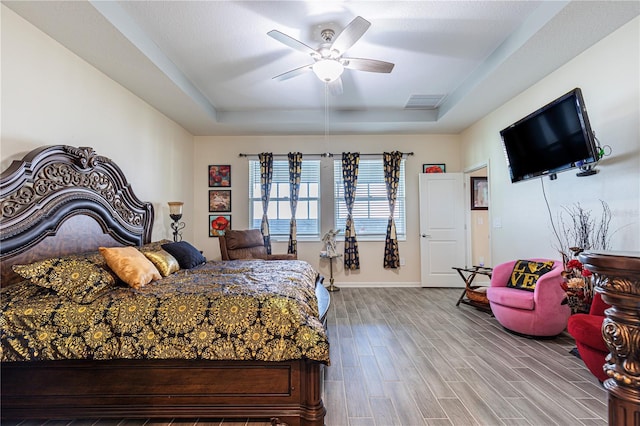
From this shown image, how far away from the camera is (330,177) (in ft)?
17.5

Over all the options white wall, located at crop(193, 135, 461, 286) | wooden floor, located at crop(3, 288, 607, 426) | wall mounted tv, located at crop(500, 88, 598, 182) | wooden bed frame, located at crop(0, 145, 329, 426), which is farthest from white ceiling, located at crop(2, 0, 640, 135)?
wooden floor, located at crop(3, 288, 607, 426)

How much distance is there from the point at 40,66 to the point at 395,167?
15.0 feet

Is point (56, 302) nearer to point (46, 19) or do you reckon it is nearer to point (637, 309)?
point (46, 19)

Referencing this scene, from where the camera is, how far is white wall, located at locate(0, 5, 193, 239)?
214 cm

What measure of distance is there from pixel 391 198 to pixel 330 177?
3.75ft

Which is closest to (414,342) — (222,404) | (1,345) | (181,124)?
(222,404)

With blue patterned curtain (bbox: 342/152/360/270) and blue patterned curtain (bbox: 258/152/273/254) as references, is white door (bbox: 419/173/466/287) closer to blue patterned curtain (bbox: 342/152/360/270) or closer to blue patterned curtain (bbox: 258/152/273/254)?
blue patterned curtain (bbox: 342/152/360/270)

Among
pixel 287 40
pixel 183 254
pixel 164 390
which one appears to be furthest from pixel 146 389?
pixel 287 40

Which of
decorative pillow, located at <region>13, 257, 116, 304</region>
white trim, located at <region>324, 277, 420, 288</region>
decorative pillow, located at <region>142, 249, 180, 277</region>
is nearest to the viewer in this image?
decorative pillow, located at <region>13, 257, 116, 304</region>

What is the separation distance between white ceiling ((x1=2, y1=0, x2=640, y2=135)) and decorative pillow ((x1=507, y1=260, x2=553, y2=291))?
2040 millimetres

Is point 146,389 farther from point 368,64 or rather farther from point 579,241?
point 579,241

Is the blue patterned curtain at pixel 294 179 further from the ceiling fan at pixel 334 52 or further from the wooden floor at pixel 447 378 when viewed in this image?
the ceiling fan at pixel 334 52

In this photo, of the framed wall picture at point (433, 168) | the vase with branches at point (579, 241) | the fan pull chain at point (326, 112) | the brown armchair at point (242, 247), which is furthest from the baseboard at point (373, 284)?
the fan pull chain at point (326, 112)

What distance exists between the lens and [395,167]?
522cm
